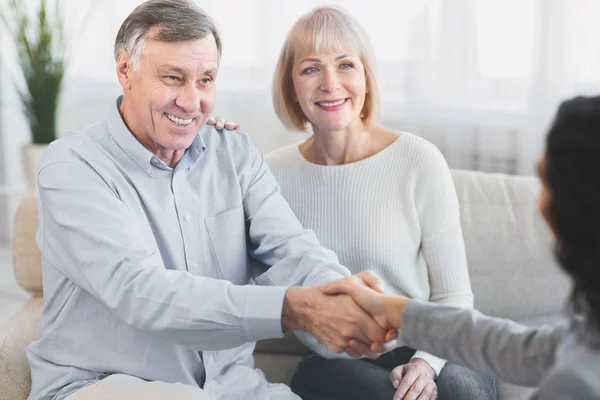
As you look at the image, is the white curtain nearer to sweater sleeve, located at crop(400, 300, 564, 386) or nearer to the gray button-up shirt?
the gray button-up shirt

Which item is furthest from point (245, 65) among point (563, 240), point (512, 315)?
point (563, 240)

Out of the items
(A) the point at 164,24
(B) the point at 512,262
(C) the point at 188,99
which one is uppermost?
(A) the point at 164,24

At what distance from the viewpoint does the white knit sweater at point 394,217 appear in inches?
76.9

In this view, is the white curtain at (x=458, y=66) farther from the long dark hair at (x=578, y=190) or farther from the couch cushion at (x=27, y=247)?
the long dark hair at (x=578, y=190)

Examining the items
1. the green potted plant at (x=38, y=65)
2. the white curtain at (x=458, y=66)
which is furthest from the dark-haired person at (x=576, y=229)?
the green potted plant at (x=38, y=65)

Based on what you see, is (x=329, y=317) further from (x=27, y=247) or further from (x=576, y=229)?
(x=27, y=247)

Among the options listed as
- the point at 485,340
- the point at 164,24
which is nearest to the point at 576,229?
the point at 485,340

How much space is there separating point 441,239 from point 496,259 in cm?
26

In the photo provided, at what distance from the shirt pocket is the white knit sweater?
0.30 metres

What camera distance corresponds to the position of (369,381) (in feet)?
6.04

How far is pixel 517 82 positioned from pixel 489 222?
34.9 inches

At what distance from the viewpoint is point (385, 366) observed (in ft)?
6.42

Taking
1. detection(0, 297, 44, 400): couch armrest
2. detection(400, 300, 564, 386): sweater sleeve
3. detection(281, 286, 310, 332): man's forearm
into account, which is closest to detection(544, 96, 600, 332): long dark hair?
detection(400, 300, 564, 386): sweater sleeve

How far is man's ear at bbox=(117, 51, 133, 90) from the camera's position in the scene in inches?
66.5
